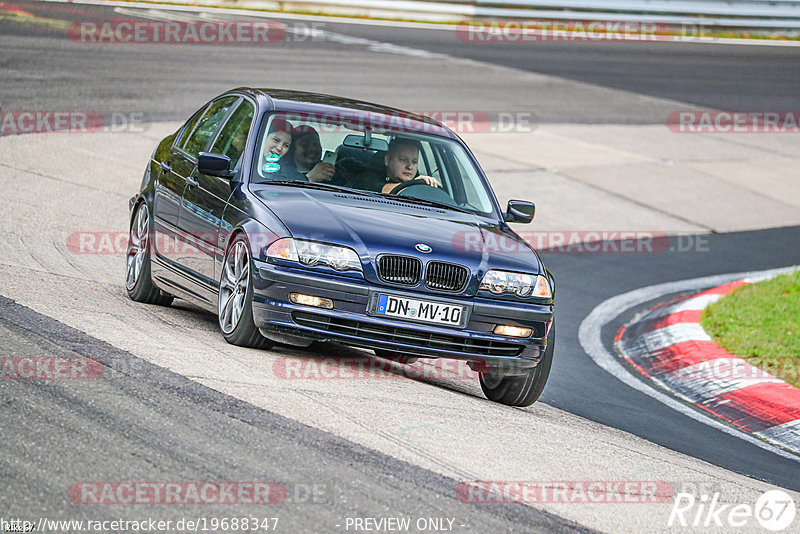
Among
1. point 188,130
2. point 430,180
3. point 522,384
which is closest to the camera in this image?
point 522,384

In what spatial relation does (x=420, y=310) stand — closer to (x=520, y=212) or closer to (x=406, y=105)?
(x=520, y=212)

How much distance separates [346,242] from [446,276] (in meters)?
0.59

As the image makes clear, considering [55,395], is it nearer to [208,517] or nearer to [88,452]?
[88,452]

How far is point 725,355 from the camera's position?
9.48 m

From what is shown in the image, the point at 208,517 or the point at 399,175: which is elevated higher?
the point at 399,175

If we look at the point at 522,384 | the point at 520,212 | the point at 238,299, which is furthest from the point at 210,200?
the point at 522,384

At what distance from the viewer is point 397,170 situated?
26.2ft

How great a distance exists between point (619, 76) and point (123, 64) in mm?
10950

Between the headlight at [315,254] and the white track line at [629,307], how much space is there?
2890mm

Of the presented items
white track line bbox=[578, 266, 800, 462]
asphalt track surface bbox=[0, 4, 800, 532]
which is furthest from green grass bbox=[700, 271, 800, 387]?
asphalt track surface bbox=[0, 4, 800, 532]

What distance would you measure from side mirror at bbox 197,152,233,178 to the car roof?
2.15ft

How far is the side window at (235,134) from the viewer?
26.3 ft

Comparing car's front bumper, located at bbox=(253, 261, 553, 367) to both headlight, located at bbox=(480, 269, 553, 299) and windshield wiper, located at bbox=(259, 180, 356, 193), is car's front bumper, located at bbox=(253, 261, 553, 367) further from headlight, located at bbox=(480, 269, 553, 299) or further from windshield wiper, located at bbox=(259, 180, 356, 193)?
windshield wiper, located at bbox=(259, 180, 356, 193)

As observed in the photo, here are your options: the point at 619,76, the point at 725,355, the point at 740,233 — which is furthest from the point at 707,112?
the point at 725,355
